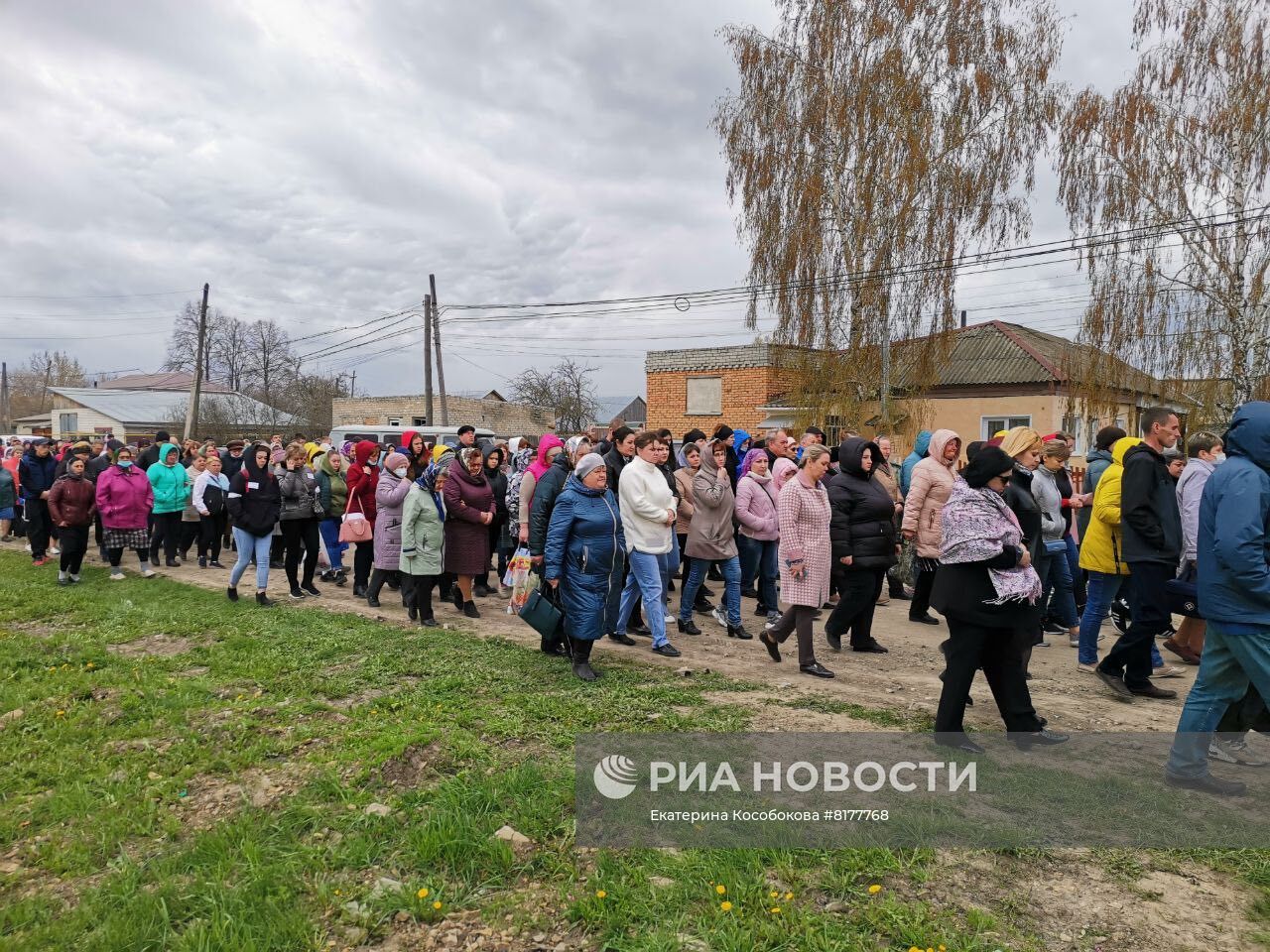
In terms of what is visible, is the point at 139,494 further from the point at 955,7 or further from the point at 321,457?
the point at 955,7

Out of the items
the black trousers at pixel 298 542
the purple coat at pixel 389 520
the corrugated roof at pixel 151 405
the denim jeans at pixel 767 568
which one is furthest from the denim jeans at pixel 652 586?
the corrugated roof at pixel 151 405

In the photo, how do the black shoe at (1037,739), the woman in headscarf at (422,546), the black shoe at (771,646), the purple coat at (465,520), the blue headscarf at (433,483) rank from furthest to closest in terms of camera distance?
the purple coat at (465,520)
the blue headscarf at (433,483)
the woman in headscarf at (422,546)
the black shoe at (771,646)
the black shoe at (1037,739)

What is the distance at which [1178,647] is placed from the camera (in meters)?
6.52

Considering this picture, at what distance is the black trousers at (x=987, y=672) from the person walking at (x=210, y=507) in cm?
976

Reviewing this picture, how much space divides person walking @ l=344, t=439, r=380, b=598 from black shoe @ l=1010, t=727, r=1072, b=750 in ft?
23.4

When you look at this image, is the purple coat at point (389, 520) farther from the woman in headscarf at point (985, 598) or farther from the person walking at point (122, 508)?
the woman in headscarf at point (985, 598)

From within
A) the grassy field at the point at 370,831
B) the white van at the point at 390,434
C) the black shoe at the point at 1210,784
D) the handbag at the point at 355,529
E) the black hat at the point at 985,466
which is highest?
the white van at the point at 390,434

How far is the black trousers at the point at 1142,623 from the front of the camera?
5277 mm

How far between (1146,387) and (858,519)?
1423 centimetres

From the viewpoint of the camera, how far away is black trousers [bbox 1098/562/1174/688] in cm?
528

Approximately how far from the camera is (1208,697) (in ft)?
12.7

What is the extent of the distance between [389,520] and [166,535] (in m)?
4.97

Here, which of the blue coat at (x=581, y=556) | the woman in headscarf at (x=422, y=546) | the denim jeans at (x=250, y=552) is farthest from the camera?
the denim jeans at (x=250, y=552)

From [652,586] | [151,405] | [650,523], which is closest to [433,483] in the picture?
[650,523]
